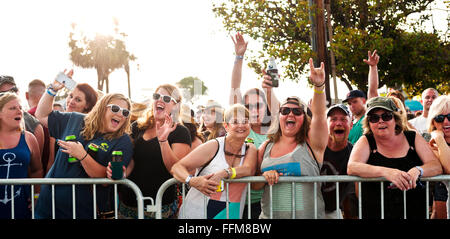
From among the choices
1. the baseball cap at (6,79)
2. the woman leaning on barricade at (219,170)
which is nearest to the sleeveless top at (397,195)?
the woman leaning on barricade at (219,170)

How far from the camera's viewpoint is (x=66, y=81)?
4020 mm

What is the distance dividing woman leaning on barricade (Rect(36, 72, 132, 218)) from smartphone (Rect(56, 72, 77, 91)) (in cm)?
33

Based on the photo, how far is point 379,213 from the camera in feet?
11.1

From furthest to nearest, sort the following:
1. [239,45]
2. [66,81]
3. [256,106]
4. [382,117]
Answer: [239,45], [256,106], [66,81], [382,117]

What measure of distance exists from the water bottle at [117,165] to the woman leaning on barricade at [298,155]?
3.54ft

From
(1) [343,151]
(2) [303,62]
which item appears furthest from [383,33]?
(1) [343,151]

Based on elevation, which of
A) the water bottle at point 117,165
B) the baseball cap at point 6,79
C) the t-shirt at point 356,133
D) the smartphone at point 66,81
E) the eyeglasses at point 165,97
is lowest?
the water bottle at point 117,165

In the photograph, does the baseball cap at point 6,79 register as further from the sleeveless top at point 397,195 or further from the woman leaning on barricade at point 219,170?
the sleeveless top at point 397,195

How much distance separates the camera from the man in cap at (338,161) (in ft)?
11.6

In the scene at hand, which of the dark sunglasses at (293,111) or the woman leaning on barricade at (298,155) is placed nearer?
the woman leaning on barricade at (298,155)

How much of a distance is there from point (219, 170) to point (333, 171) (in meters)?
1.02

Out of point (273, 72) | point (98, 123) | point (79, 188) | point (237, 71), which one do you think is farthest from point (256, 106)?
point (79, 188)

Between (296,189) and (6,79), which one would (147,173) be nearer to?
(296,189)

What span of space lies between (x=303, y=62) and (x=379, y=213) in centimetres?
1169
